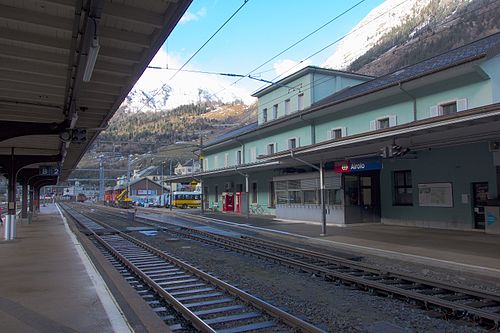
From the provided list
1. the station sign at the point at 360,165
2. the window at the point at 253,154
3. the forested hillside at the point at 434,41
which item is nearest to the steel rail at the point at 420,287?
the station sign at the point at 360,165

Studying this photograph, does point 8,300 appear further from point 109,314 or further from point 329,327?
point 329,327

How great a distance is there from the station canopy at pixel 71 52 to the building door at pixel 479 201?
14013mm

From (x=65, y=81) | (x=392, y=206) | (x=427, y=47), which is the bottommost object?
(x=392, y=206)

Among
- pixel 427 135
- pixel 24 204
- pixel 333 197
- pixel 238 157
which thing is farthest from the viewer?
pixel 238 157

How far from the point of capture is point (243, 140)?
38.9 m

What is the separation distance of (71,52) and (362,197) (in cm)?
1779

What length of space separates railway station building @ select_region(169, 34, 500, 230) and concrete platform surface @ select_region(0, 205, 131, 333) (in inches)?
363

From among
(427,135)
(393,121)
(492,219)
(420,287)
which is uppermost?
(393,121)

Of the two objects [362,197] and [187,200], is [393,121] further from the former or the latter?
[187,200]

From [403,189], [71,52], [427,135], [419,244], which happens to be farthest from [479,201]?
[71,52]

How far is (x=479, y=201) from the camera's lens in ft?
59.1

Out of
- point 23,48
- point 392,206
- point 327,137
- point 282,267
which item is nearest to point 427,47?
point 327,137

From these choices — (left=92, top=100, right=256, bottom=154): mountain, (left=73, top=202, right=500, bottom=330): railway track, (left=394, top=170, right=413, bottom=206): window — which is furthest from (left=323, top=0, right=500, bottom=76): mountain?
(left=73, top=202, right=500, bottom=330): railway track

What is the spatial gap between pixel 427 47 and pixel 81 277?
63900mm
